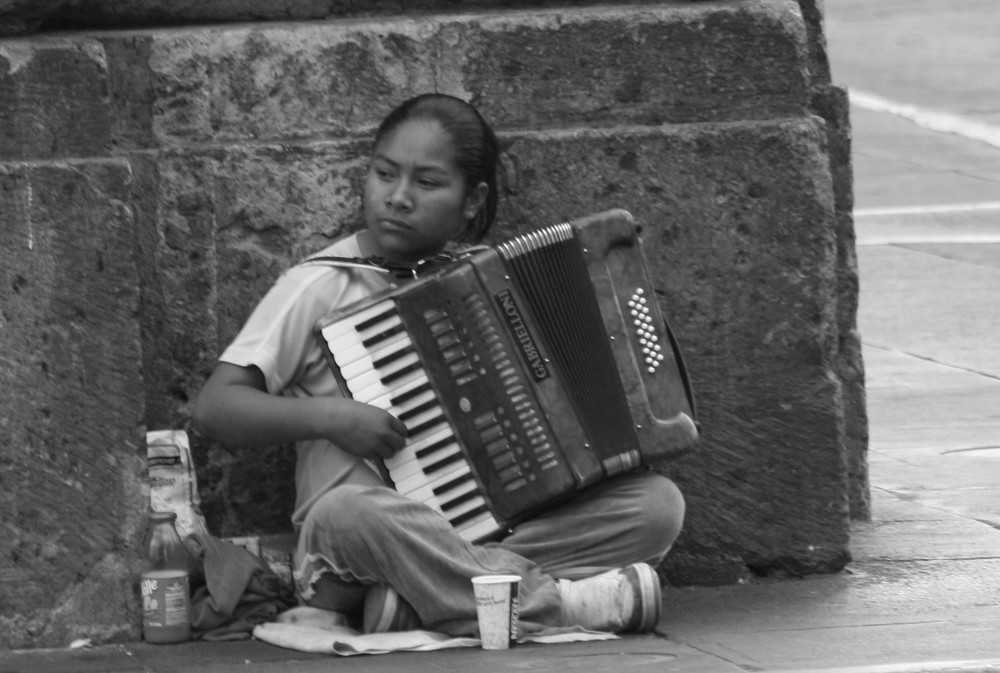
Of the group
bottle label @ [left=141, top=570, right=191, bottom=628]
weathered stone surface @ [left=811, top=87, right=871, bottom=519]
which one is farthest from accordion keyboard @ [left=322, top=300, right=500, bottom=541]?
weathered stone surface @ [left=811, top=87, right=871, bottom=519]

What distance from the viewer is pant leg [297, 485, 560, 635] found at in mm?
3516

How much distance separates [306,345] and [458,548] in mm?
541

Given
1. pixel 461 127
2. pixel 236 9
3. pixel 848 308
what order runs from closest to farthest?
1. pixel 461 127
2. pixel 236 9
3. pixel 848 308

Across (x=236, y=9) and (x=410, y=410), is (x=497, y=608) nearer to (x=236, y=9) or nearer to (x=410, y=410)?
(x=410, y=410)

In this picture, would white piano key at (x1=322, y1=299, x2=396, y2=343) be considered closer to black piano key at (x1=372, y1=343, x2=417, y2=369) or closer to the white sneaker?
black piano key at (x1=372, y1=343, x2=417, y2=369)

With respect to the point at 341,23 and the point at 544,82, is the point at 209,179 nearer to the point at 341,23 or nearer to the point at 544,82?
the point at 341,23

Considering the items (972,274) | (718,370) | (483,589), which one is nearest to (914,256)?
(972,274)

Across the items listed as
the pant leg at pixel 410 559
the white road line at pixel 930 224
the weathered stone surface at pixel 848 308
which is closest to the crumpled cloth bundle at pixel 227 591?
the pant leg at pixel 410 559

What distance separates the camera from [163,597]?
3615 millimetres

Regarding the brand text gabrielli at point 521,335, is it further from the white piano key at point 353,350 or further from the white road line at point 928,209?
the white road line at point 928,209

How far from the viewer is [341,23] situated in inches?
158

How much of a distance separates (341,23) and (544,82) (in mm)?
481

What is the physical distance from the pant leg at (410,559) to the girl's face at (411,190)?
56 cm

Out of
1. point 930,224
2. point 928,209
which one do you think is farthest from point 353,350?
point 928,209
